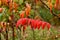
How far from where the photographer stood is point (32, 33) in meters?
2.65

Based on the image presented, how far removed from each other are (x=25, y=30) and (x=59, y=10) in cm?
245

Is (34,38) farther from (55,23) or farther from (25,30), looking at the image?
(55,23)

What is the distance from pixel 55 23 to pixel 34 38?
2448 millimetres

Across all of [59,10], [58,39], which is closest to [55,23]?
[59,10]

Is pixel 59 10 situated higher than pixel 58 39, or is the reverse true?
pixel 58 39

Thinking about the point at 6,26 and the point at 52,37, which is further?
the point at 52,37

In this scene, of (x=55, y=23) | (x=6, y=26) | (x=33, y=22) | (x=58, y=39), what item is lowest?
(x=55, y=23)

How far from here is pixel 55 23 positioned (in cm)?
498

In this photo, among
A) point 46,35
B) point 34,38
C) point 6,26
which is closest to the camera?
point 6,26

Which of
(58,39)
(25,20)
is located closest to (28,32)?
(58,39)

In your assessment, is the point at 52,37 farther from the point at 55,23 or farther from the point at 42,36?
the point at 55,23

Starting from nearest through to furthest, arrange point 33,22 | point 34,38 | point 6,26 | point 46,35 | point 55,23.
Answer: point 33,22 < point 6,26 < point 34,38 < point 46,35 < point 55,23

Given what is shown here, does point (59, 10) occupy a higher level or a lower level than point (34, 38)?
lower

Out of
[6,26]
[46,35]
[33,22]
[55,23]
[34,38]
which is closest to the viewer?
[33,22]
